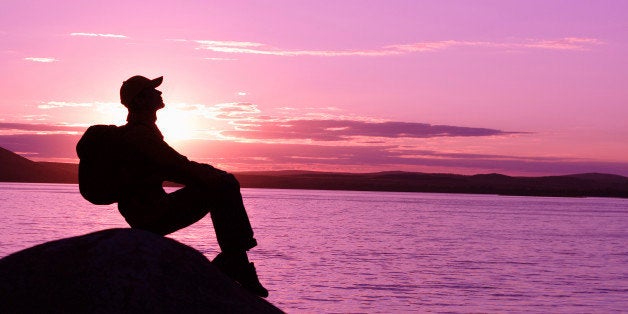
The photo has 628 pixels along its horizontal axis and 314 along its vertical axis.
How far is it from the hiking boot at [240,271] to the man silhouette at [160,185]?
63 millimetres

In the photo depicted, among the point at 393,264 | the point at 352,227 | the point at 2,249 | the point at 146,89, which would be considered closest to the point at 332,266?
the point at 393,264

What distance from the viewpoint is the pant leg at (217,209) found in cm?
776

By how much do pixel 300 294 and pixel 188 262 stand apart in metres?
21.6

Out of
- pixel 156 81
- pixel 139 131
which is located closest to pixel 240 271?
pixel 139 131

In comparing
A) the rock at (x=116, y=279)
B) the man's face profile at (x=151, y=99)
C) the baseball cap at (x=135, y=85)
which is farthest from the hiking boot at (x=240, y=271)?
the baseball cap at (x=135, y=85)

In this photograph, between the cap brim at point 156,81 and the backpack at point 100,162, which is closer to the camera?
the backpack at point 100,162

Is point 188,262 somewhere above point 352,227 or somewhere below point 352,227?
above

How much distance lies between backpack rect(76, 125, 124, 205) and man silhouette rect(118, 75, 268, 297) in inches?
2.7

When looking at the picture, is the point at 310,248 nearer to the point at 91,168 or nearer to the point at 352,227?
the point at 352,227

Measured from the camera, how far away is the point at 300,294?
94.2 feet

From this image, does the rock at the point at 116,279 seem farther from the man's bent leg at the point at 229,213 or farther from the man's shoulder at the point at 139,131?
the man's shoulder at the point at 139,131

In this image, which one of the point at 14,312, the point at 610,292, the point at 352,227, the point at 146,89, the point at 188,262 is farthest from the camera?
the point at 352,227

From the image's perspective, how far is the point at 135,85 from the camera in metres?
7.97

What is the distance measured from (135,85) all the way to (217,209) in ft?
4.51
